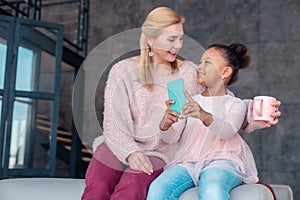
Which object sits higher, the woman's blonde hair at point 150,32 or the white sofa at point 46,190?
the woman's blonde hair at point 150,32

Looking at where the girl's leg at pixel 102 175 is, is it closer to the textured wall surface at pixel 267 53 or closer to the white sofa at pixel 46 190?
the white sofa at pixel 46 190

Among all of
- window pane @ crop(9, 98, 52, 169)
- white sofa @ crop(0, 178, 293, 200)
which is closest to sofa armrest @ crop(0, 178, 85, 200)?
white sofa @ crop(0, 178, 293, 200)

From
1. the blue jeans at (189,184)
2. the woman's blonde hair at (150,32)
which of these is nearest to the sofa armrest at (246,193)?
the blue jeans at (189,184)

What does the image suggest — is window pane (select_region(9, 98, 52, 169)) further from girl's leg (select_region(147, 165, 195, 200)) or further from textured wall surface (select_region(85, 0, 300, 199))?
girl's leg (select_region(147, 165, 195, 200))

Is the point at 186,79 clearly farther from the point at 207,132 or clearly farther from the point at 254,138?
the point at 254,138

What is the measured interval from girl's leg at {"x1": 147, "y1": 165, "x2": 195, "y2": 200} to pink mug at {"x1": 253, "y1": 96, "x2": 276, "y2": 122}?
281mm

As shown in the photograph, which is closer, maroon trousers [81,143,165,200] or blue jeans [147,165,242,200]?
blue jeans [147,165,242,200]

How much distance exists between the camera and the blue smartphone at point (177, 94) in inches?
51.8

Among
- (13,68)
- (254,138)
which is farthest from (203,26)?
(13,68)

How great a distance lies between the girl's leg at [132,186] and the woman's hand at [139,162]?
0.12ft

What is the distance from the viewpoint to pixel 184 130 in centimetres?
151

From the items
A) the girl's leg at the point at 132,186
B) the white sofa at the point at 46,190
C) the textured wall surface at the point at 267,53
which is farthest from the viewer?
the textured wall surface at the point at 267,53

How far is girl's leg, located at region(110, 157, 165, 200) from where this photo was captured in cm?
135

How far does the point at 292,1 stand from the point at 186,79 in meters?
3.19
